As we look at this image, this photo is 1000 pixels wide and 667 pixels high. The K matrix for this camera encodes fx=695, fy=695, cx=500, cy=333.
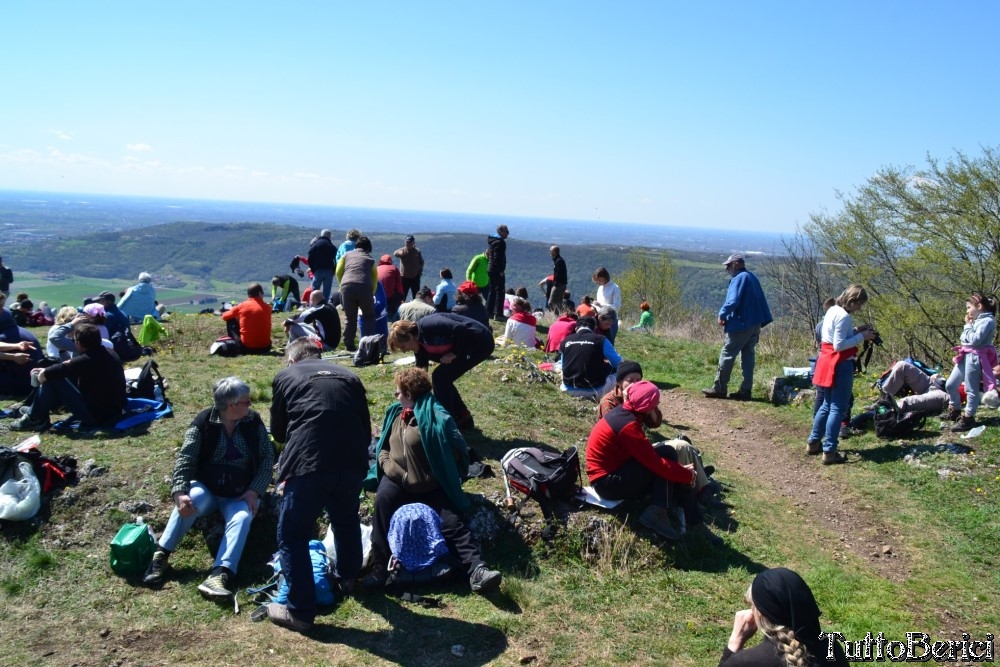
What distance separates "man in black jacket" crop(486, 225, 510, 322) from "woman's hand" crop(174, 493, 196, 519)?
9864 millimetres

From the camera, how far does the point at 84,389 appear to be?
6812 mm

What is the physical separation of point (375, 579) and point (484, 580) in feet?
2.63

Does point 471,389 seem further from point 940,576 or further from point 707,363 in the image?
point 707,363

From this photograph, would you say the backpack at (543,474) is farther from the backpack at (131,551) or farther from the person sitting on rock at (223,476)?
the backpack at (131,551)

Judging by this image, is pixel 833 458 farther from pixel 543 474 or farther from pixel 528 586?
pixel 528 586

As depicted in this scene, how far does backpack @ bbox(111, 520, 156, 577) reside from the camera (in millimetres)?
4957

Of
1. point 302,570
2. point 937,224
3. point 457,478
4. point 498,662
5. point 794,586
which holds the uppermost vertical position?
point 937,224

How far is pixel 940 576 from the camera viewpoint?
5.66 metres

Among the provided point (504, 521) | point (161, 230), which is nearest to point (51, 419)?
point (504, 521)

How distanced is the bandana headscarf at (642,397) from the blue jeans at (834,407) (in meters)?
3.23

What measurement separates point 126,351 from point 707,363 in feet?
33.5

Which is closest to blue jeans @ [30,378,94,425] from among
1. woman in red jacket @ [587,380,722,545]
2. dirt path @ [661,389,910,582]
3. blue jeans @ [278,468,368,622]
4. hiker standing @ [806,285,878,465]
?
blue jeans @ [278,468,368,622]

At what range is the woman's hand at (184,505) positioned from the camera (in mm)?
5000

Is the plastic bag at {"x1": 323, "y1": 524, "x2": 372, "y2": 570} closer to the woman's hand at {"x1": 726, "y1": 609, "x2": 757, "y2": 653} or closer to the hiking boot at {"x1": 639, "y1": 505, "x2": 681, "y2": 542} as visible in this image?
the hiking boot at {"x1": 639, "y1": 505, "x2": 681, "y2": 542}
